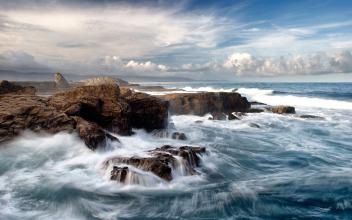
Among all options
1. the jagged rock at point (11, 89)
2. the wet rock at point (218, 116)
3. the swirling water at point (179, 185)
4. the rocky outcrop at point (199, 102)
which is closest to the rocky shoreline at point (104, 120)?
the jagged rock at point (11, 89)

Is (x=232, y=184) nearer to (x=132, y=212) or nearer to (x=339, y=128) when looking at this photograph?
(x=132, y=212)

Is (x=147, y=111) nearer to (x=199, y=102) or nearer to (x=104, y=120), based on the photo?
→ (x=104, y=120)

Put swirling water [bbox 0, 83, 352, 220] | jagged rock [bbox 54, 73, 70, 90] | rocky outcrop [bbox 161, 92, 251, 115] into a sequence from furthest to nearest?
jagged rock [bbox 54, 73, 70, 90], rocky outcrop [bbox 161, 92, 251, 115], swirling water [bbox 0, 83, 352, 220]

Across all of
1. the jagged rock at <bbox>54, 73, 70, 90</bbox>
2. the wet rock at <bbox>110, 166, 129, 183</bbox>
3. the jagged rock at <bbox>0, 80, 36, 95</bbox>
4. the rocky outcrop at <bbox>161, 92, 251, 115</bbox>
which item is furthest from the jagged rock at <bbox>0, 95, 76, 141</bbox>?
the jagged rock at <bbox>54, 73, 70, 90</bbox>

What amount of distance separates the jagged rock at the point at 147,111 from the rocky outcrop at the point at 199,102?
25.5 ft

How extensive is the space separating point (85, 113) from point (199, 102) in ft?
39.2

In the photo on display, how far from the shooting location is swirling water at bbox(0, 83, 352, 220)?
308 inches

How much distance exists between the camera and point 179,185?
9172 mm

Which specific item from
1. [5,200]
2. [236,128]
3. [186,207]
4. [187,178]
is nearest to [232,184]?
[187,178]

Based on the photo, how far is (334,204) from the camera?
8.41 meters

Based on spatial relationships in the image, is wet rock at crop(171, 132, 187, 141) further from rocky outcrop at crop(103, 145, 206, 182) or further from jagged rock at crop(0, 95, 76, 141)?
jagged rock at crop(0, 95, 76, 141)

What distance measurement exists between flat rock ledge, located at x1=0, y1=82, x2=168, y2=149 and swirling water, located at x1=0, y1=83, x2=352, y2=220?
16.8 inches

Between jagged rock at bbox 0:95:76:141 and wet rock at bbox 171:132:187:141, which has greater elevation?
jagged rock at bbox 0:95:76:141

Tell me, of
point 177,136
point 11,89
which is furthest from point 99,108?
point 11,89
